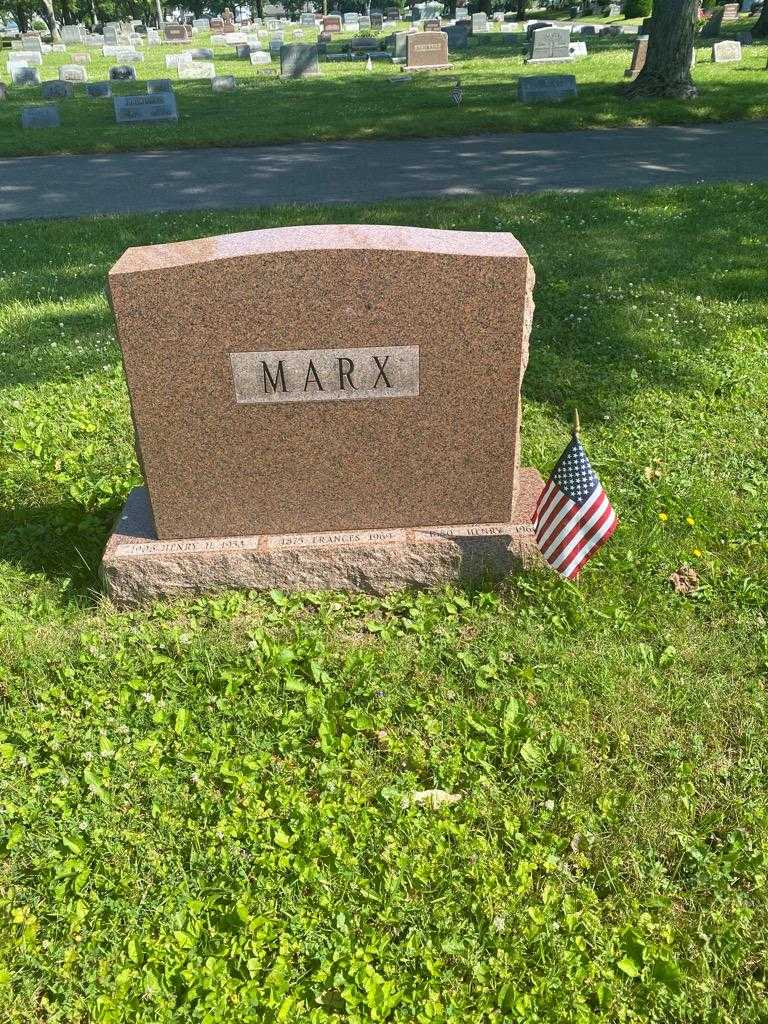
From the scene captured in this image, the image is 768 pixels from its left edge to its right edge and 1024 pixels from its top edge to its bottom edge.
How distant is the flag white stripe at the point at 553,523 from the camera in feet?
11.8

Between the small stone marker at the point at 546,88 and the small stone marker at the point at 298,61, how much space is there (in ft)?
30.6

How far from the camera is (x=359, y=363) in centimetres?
356

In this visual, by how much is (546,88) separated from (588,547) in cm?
1545

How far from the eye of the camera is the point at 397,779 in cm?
297

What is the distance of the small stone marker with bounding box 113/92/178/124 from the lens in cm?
1703

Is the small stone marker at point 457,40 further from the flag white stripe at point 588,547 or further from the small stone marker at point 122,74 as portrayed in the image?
the flag white stripe at point 588,547

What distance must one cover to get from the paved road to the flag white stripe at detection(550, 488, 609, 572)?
25.1ft

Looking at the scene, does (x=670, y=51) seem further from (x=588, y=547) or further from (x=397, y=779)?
(x=397, y=779)

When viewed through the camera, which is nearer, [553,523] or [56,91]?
[553,523]

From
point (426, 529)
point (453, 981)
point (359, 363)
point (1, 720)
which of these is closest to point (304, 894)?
point (453, 981)

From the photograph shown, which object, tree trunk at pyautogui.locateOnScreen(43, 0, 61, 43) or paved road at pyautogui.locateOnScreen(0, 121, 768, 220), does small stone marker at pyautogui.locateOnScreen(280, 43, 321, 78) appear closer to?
paved road at pyautogui.locateOnScreen(0, 121, 768, 220)

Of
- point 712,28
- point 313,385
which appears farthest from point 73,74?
point 313,385

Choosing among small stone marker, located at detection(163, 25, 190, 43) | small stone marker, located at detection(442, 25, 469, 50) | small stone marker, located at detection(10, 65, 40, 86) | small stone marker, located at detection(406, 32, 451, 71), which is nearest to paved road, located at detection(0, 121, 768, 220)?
small stone marker, located at detection(406, 32, 451, 71)

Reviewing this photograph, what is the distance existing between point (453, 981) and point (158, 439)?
8.05ft
